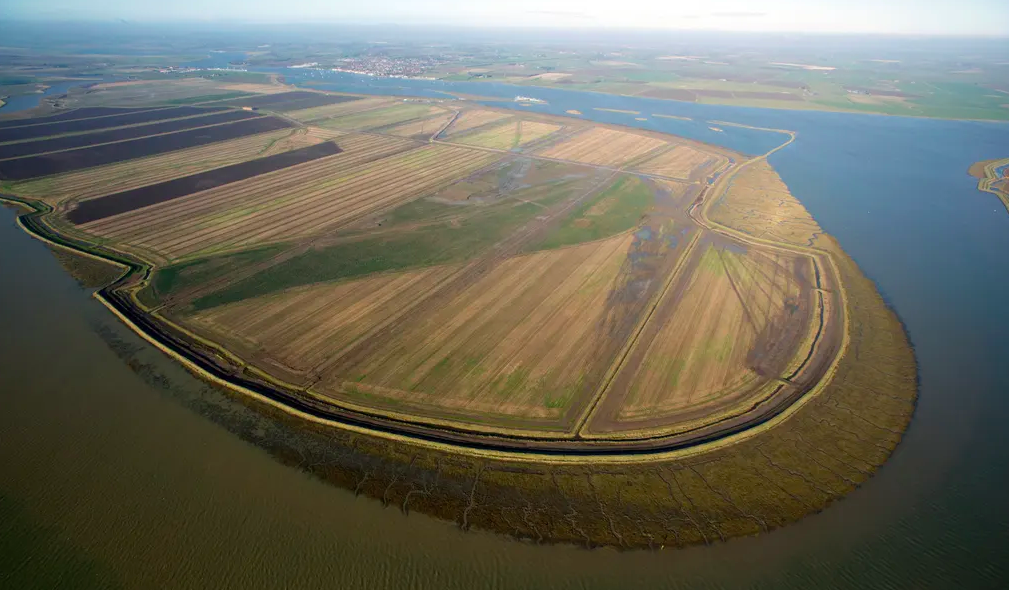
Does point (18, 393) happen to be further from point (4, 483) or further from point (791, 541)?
point (791, 541)

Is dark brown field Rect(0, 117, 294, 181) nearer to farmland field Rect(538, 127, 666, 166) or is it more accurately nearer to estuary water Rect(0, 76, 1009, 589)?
estuary water Rect(0, 76, 1009, 589)

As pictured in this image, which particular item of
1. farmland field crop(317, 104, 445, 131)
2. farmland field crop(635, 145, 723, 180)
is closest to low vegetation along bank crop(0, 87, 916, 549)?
farmland field crop(635, 145, 723, 180)

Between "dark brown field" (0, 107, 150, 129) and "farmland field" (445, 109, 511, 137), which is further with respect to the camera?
"farmland field" (445, 109, 511, 137)

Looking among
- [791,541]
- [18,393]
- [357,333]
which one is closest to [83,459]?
[18,393]

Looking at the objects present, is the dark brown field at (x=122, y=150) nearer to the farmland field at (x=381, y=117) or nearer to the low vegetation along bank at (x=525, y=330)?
the low vegetation along bank at (x=525, y=330)

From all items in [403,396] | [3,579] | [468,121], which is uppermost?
[468,121]

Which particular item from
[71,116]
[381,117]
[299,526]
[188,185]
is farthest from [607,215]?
[71,116]
